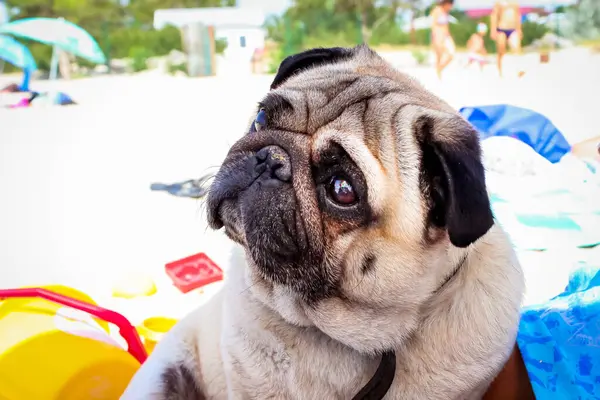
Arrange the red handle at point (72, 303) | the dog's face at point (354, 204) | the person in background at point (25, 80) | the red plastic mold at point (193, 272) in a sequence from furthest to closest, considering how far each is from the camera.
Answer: the person in background at point (25, 80) → the red plastic mold at point (193, 272) → the red handle at point (72, 303) → the dog's face at point (354, 204)

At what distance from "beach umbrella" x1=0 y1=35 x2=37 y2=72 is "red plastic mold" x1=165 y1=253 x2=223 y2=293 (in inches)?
172

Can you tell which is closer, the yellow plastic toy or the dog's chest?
the dog's chest

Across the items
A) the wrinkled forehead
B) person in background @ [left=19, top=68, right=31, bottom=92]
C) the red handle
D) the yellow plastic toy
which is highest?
the wrinkled forehead

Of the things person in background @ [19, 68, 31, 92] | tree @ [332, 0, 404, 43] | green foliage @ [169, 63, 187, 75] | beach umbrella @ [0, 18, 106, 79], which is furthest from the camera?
tree @ [332, 0, 404, 43]

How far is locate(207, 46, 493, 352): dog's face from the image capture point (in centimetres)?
146

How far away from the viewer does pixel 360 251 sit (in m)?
1.49

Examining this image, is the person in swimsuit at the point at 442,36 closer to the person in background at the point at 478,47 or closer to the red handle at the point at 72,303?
the person in background at the point at 478,47

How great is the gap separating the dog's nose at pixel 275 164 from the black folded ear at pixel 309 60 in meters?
0.50

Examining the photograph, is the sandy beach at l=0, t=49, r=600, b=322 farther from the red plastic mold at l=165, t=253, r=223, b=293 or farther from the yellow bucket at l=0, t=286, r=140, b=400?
the yellow bucket at l=0, t=286, r=140, b=400

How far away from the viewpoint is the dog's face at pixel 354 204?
1.46m

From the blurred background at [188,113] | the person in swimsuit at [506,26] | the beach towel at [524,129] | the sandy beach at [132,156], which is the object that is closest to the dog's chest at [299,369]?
the sandy beach at [132,156]

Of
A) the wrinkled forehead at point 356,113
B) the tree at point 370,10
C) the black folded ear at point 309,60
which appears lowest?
the wrinkled forehead at point 356,113

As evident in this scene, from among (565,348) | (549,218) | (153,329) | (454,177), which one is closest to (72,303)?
(153,329)

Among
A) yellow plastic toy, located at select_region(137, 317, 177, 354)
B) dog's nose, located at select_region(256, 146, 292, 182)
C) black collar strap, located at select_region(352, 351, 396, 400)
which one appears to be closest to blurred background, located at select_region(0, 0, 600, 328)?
yellow plastic toy, located at select_region(137, 317, 177, 354)
